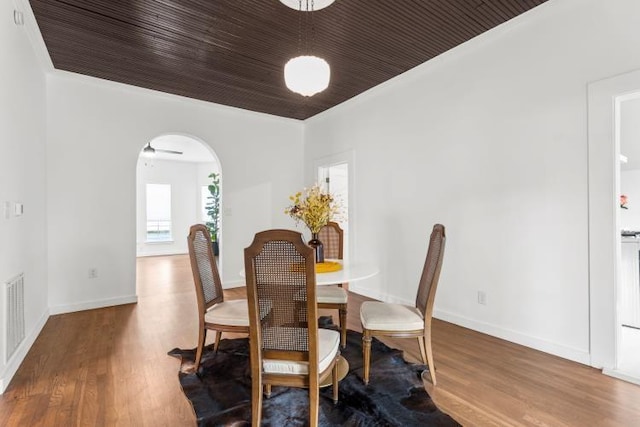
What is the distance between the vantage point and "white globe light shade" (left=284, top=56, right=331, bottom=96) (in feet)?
7.39

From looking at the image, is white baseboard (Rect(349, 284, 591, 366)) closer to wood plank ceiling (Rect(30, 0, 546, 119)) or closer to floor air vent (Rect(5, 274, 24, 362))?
wood plank ceiling (Rect(30, 0, 546, 119))

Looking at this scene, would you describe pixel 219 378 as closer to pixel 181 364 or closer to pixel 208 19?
pixel 181 364

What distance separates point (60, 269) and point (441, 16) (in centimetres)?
487

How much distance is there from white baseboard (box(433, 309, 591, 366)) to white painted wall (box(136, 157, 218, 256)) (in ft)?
25.2

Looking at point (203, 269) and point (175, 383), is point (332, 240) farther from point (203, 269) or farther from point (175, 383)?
point (175, 383)

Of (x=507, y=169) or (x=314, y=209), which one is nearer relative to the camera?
(x=314, y=209)

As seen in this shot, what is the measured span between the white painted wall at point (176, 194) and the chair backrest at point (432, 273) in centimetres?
804

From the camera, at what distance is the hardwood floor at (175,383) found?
1.83 m

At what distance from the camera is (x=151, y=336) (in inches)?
121

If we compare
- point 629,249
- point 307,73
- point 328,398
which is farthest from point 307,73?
point 629,249

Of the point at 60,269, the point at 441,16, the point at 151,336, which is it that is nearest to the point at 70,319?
the point at 60,269

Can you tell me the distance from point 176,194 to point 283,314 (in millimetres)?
8994

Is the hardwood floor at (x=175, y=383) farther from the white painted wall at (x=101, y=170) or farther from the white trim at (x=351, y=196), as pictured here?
the white trim at (x=351, y=196)

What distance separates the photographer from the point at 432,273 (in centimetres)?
217
